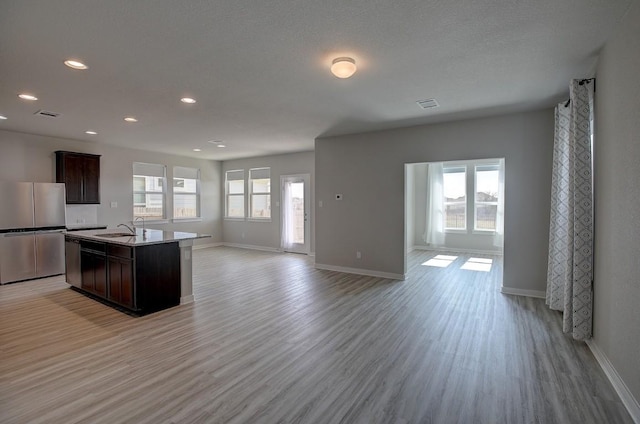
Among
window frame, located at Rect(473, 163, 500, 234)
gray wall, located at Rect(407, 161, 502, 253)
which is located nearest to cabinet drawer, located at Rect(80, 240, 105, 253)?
gray wall, located at Rect(407, 161, 502, 253)

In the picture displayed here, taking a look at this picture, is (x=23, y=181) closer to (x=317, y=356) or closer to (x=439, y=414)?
(x=317, y=356)

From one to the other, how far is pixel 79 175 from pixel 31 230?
1.39 meters

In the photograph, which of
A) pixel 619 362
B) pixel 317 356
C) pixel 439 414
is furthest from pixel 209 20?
pixel 619 362

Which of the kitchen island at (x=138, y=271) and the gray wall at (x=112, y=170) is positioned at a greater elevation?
the gray wall at (x=112, y=170)

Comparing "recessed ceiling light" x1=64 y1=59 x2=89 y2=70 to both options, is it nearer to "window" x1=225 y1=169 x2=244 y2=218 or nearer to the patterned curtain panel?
the patterned curtain panel

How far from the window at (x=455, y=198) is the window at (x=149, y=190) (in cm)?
785

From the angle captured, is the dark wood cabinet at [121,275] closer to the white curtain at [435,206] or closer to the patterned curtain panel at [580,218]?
the patterned curtain panel at [580,218]

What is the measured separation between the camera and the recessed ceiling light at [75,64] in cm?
284

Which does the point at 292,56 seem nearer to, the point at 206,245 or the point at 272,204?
the point at 272,204

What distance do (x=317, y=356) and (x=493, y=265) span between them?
5369 mm

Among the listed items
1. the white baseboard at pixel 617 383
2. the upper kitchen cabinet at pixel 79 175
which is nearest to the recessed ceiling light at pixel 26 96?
the upper kitchen cabinet at pixel 79 175

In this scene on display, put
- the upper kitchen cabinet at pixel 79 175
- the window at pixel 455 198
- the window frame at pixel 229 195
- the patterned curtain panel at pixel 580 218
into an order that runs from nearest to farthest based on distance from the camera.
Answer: the patterned curtain panel at pixel 580 218, the upper kitchen cabinet at pixel 79 175, the window at pixel 455 198, the window frame at pixel 229 195

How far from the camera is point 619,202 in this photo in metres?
2.32

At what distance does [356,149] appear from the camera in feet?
19.5
